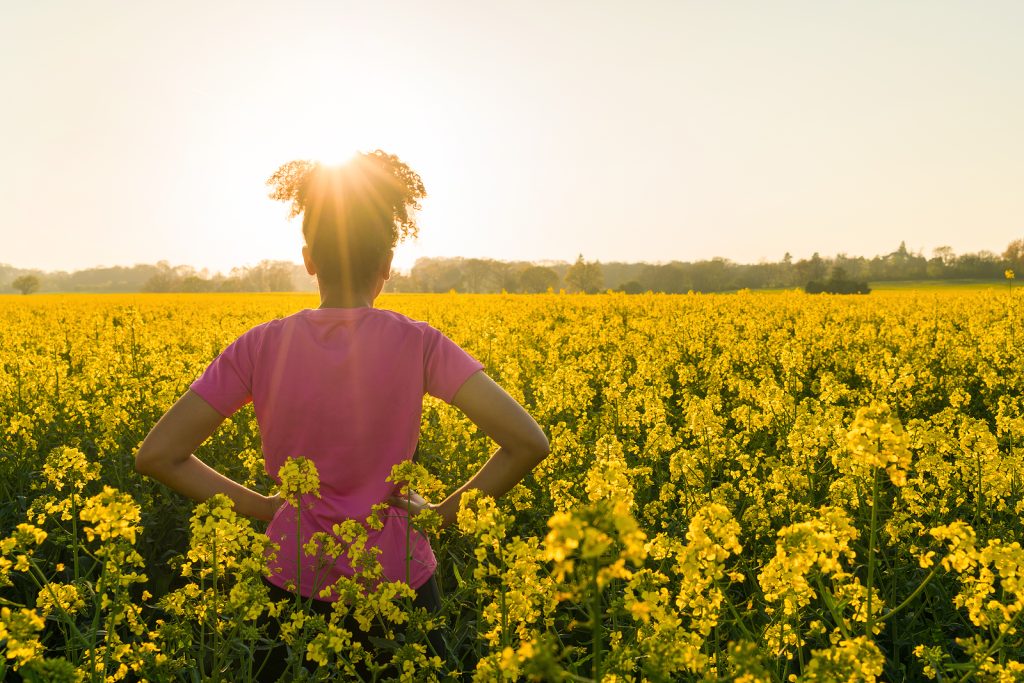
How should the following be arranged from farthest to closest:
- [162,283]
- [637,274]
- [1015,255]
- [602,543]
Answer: [162,283]
[1015,255]
[637,274]
[602,543]

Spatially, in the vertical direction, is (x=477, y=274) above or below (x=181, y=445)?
above

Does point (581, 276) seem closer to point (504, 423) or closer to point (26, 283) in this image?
point (504, 423)

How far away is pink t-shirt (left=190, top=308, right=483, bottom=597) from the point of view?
230cm

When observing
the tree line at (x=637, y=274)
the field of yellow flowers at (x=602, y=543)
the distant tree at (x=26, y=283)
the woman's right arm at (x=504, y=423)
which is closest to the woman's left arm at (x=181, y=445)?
the field of yellow flowers at (x=602, y=543)

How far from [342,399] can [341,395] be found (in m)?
0.01

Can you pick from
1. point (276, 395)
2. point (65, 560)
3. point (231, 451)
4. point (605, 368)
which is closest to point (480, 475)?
point (276, 395)

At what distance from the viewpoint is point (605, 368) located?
8.21 meters

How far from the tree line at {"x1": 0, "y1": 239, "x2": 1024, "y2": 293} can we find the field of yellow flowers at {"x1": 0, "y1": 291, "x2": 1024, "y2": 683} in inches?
1553

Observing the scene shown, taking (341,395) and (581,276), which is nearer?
(341,395)

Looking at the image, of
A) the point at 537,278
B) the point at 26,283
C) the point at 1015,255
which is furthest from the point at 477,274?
the point at 26,283

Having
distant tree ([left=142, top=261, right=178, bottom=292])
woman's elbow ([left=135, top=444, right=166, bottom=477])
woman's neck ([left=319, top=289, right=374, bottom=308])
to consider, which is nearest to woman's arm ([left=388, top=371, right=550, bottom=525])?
woman's neck ([left=319, top=289, right=374, bottom=308])

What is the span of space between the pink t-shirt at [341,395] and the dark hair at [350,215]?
162 mm

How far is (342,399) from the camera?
2.31 metres

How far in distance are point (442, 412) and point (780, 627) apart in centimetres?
321
